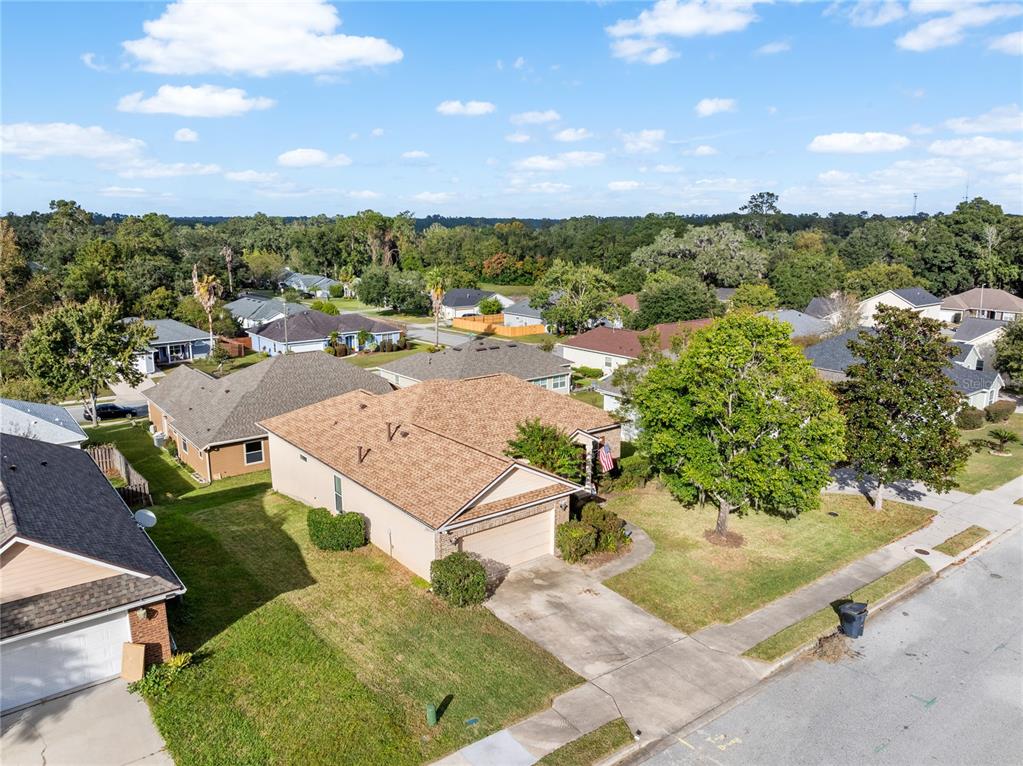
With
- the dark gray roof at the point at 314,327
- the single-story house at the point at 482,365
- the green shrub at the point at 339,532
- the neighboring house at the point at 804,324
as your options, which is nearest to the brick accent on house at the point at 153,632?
the green shrub at the point at 339,532

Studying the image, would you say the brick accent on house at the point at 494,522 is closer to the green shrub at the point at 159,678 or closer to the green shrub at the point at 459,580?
the green shrub at the point at 459,580

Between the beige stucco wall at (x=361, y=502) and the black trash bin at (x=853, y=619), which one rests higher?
the beige stucco wall at (x=361, y=502)

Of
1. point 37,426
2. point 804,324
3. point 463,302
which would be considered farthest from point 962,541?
point 463,302

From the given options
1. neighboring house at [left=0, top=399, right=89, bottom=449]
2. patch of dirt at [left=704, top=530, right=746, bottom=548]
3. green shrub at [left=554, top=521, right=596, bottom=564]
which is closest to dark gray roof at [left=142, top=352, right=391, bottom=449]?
neighboring house at [left=0, top=399, right=89, bottom=449]

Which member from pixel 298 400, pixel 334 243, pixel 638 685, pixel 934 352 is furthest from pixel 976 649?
pixel 334 243

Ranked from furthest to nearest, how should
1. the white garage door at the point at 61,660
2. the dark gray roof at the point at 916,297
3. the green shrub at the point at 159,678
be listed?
the dark gray roof at the point at 916,297 → the green shrub at the point at 159,678 → the white garage door at the point at 61,660

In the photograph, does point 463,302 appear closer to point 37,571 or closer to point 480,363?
point 480,363
